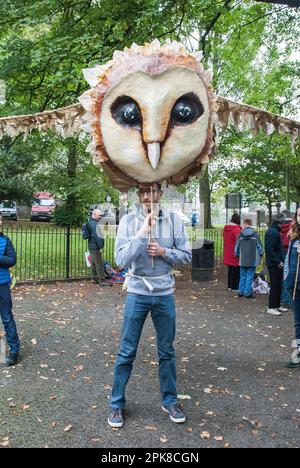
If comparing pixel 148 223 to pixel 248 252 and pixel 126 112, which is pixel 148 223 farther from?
pixel 248 252

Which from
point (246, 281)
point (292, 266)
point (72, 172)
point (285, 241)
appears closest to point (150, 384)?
point (292, 266)

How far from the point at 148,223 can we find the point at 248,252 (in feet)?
20.5

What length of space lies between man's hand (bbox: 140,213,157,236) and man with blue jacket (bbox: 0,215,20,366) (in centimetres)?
227

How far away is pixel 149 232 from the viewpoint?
3.74 meters

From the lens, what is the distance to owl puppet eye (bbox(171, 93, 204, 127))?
3455 millimetres

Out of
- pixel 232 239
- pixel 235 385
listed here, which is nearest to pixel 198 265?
pixel 232 239

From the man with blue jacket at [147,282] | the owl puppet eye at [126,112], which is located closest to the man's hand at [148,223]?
the man with blue jacket at [147,282]

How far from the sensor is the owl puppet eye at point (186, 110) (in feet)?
11.3

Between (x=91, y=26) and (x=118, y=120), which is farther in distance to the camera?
(x=91, y=26)

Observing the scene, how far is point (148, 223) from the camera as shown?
3.74 metres

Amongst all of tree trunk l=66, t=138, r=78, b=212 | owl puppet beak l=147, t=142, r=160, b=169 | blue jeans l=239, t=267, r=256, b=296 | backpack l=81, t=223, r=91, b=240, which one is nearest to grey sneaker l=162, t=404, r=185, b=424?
owl puppet beak l=147, t=142, r=160, b=169

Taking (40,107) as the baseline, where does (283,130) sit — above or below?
below
